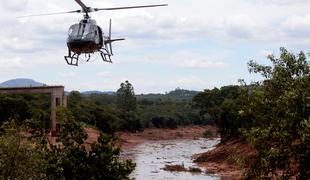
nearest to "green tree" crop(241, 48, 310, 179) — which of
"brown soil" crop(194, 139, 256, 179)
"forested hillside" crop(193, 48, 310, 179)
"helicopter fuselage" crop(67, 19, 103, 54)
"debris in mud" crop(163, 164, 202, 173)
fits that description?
"forested hillside" crop(193, 48, 310, 179)

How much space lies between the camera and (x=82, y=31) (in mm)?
25594

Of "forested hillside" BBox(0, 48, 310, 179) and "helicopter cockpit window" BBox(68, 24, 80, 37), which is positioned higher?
"helicopter cockpit window" BBox(68, 24, 80, 37)

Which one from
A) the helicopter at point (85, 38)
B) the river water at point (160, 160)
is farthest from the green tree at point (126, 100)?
the helicopter at point (85, 38)

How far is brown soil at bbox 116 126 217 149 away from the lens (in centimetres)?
11247

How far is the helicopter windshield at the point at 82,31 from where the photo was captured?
25.4 metres

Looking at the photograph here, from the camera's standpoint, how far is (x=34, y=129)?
22.9m

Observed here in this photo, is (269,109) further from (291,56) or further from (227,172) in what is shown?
(227,172)

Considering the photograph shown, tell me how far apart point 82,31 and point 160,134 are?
10548 centimetres

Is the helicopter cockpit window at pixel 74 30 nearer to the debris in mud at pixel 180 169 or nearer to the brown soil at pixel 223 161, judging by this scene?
the brown soil at pixel 223 161

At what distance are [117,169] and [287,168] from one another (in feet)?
25.8

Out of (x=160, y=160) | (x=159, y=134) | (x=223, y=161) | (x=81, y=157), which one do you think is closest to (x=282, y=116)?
(x=81, y=157)

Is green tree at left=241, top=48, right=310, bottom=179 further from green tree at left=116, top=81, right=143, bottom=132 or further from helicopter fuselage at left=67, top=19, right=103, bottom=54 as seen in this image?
green tree at left=116, top=81, right=143, bottom=132

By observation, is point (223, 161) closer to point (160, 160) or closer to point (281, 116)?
point (160, 160)

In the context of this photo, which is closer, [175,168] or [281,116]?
[281,116]
